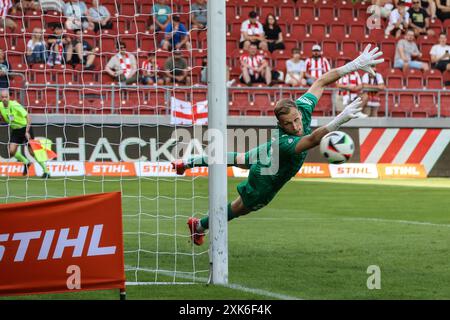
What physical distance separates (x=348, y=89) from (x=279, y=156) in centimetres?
1653

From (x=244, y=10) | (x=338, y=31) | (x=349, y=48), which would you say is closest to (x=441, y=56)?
(x=349, y=48)

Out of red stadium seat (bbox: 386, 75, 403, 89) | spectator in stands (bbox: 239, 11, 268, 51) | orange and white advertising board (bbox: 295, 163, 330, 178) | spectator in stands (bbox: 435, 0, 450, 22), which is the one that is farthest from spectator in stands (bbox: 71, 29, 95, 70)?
spectator in stands (bbox: 435, 0, 450, 22)

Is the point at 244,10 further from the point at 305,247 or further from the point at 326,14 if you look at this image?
the point at 305,247

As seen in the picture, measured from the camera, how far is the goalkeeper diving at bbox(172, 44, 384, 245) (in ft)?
32.0

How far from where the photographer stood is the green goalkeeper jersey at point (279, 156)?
986cm

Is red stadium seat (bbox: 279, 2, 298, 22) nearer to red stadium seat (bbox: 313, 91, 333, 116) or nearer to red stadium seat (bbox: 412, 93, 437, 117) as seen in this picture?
red stadium seat (bbox: 313, 91, 333, 116)

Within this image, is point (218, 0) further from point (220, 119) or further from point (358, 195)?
point (358, 195)

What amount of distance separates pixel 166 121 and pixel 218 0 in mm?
15210

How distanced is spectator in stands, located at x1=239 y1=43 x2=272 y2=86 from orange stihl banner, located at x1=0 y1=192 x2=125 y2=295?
19.2 metres

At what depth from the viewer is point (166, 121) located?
23.7m

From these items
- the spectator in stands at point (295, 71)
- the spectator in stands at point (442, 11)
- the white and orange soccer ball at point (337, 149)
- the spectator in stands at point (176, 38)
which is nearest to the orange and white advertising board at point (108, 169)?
the spectator in stands at point (176, 38)

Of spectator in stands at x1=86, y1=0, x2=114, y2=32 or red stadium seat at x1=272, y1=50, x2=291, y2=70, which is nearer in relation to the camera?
spectator in stands at x1=86, y1=0, x2=114, y2=32

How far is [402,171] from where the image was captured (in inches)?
→ 1043
